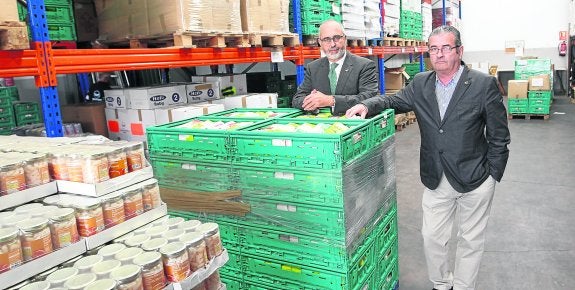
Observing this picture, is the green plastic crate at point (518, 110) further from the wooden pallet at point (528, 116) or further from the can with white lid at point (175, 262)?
the can with white lid at point (175, 262)

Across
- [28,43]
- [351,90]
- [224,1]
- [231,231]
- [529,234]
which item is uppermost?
[224,1]

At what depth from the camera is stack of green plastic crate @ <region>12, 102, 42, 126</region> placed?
8055 millimetres

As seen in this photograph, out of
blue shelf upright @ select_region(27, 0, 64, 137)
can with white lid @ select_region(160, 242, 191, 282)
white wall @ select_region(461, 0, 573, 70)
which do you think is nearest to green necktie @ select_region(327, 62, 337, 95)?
blue shelf upright @ select_region(27, 0, 64, 137)

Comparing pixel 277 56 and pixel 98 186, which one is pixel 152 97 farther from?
pixel 98 186

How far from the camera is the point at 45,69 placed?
309 cm

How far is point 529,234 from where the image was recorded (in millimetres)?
4797

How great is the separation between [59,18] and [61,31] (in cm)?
11

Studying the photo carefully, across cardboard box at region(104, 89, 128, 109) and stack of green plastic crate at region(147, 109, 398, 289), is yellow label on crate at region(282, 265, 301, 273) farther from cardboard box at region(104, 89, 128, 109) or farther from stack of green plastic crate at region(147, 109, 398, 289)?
cardboard box at region(104, 89, 128, 109)

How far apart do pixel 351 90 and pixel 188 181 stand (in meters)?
2.03

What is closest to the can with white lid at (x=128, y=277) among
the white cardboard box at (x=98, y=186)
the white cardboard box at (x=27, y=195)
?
the white cardboard box at (x=98, y=186)

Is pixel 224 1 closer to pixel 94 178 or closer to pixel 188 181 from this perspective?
pixel 188 181

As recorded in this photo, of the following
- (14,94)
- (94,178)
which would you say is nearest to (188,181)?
(94,178)

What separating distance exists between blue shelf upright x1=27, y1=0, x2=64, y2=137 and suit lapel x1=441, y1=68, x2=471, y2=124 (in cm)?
288

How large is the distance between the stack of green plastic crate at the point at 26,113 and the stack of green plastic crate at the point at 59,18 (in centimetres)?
499
